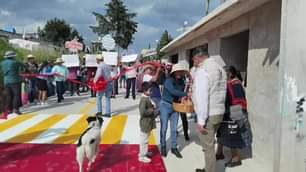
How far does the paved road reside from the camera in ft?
19.0

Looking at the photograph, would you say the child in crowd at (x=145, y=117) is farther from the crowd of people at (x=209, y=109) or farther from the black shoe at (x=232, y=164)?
the black shoe at (x=232, y=164)

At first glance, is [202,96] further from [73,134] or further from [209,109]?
[73,134]

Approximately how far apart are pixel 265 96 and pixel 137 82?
9.87 m

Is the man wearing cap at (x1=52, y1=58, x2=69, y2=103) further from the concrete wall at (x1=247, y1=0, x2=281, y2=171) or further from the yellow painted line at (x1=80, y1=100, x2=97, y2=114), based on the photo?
the concrete wall at (x1=247, y1=0, x2=281, y2=171)

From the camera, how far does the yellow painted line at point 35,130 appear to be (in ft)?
24.4

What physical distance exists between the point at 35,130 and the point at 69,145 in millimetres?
1800

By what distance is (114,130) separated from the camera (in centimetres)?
874

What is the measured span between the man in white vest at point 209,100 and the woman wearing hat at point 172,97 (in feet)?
4.61

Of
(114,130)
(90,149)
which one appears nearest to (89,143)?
(90,149)

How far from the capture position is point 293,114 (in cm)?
429

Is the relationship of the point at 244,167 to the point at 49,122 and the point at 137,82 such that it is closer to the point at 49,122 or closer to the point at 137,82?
the point at 49,122

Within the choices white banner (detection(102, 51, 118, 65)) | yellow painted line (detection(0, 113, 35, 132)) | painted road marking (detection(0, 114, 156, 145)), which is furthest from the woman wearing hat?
white banner (detection(102, 51, 118, 65))

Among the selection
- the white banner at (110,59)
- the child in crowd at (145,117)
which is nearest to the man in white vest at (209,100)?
the child in crowd at (145,117)

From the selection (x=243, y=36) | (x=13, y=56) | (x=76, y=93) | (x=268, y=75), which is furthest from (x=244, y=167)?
(x=76, y=93)
